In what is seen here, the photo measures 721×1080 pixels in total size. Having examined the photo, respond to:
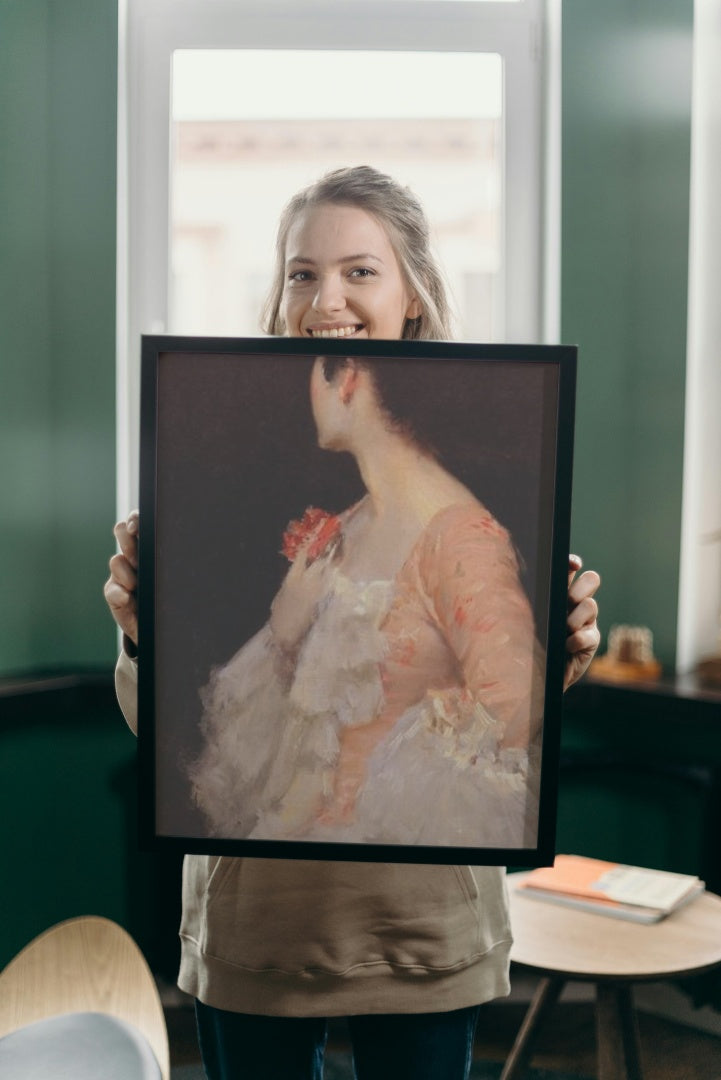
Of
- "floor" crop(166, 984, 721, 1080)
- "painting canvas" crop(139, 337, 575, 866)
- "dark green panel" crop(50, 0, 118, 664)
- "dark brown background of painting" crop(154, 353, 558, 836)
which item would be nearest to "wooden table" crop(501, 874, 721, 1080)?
"floor" crop(166, 984, 721, 1080)

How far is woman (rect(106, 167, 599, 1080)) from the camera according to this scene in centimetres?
104

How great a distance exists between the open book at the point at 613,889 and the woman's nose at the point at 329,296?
1185 millimetres

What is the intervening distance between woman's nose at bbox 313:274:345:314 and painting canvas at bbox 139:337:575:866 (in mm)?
162

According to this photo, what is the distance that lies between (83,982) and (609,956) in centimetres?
106

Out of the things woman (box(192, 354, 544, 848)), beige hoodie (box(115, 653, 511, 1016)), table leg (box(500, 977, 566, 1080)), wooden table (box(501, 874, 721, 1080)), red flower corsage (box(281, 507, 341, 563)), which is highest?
red flower corsage (box(281, 507, 341, 563))

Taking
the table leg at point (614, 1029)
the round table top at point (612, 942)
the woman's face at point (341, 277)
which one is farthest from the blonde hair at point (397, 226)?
the table leg at point (614, 1029)

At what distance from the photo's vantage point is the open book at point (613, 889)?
187cm

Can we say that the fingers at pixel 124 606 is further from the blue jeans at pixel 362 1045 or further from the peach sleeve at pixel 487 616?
the blue jeans at pixel 362 1045

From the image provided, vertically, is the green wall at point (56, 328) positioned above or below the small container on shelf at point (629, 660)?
above

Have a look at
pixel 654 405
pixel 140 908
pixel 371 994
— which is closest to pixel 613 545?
pixel 654 405

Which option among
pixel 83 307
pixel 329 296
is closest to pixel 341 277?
pixel 329 296

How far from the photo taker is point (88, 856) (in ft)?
8.49

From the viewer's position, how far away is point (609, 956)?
1717 mm

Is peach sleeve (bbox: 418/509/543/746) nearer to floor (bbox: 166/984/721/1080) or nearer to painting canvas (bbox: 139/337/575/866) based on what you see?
painting canvas (bbox: 139/337/575/866)
